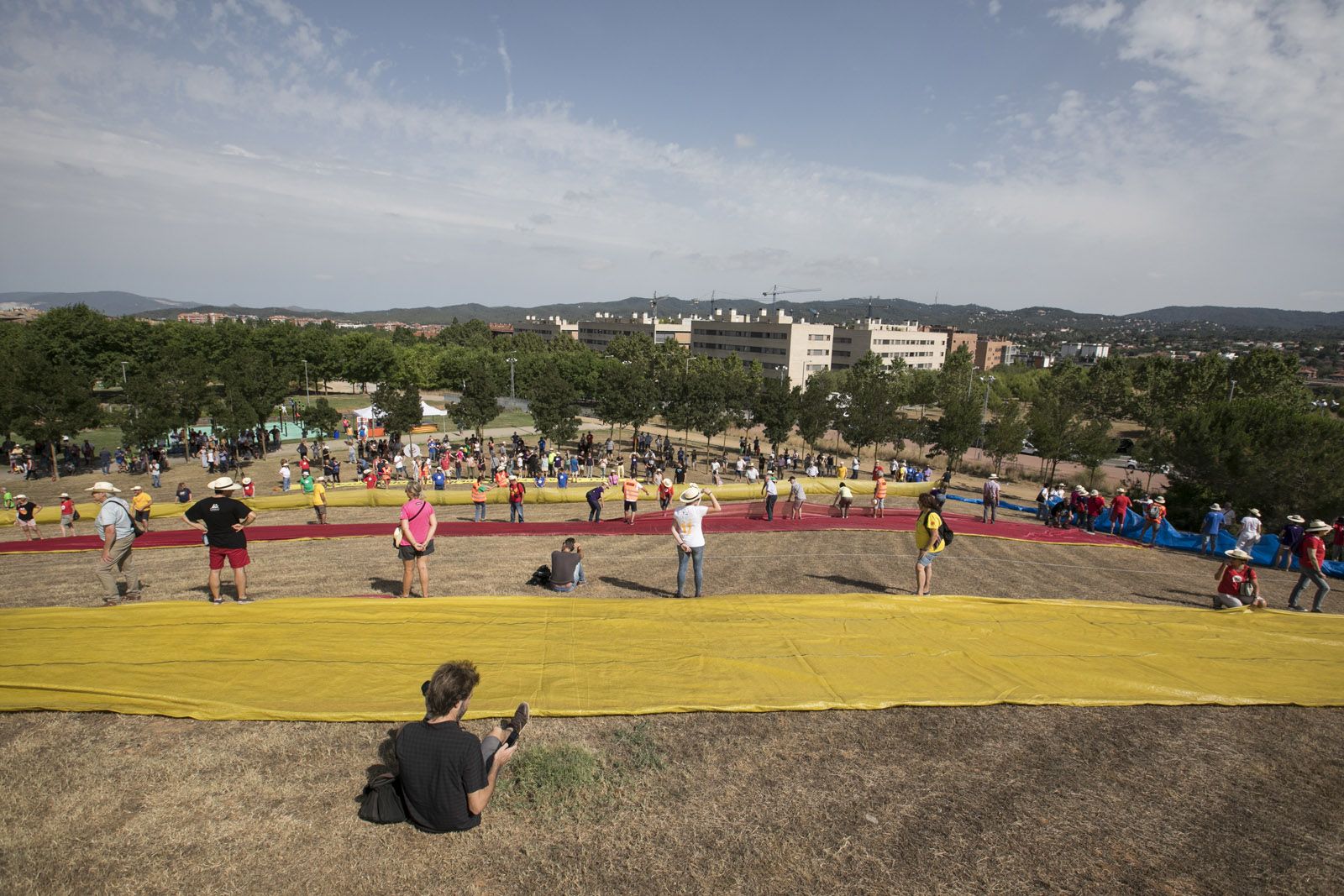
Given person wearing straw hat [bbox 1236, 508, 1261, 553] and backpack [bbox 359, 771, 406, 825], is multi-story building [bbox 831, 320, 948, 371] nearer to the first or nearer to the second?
person wearing straw hat [bbox 1236, 508, 1261, 553]

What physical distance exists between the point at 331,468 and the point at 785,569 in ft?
83.5

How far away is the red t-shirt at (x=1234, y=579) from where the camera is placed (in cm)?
1037

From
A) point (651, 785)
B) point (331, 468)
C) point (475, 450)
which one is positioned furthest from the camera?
point (475, 450)

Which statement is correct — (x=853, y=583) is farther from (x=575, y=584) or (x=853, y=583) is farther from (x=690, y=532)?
(x=575, y=584)

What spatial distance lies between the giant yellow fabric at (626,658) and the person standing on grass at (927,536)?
1.08m

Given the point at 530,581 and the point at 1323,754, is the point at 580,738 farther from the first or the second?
the point at 1323,754

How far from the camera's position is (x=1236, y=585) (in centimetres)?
1037

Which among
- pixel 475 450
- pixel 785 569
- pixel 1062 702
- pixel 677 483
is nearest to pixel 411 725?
pixel 1062 702

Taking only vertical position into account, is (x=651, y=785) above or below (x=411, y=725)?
below

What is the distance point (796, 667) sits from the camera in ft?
22.3

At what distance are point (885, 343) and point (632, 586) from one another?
4736 inches

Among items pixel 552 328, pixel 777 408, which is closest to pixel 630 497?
pixel 777 408

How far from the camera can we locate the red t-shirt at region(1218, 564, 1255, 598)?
1037 centimetres

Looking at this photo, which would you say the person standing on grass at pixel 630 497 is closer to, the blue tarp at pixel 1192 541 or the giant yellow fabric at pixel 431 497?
the giant yellow fabric at pixel 431 497
